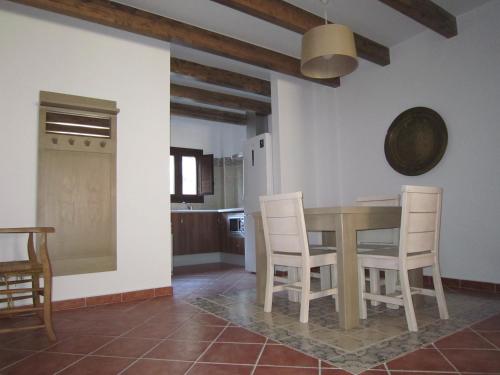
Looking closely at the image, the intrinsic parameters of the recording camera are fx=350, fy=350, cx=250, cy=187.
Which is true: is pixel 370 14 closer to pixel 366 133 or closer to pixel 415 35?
pixel 415 35

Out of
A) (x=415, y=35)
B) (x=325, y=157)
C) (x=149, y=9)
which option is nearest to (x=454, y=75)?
(x=415, y=35)

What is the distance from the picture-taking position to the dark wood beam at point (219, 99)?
5.05 meters

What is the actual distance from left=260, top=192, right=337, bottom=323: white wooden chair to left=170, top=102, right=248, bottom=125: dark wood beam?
3.68 meters

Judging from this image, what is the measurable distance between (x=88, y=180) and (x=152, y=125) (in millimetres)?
822

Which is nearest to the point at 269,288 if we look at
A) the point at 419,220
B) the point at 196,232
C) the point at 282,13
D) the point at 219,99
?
the point at 419,220

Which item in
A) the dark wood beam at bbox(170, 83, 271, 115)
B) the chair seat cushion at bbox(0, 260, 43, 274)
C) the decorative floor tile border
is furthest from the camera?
the dark wood beam at bbox(170, 83, 271, 115)

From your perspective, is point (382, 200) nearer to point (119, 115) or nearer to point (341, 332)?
point (341, 332)

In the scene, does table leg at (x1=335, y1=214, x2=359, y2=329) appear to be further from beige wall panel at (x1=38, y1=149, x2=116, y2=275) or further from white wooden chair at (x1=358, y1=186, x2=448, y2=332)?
beige wall panel at (x1=38, y1=149, x2=116, y2=275)

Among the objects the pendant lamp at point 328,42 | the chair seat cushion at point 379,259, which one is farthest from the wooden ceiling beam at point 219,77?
the chair seat cushion at point 379,259

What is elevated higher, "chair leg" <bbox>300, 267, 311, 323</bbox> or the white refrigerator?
the white refrigerator

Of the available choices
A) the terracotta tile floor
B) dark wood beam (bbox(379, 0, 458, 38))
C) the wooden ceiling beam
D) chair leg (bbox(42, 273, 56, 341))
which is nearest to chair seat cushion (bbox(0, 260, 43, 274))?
chair leg (bbox(42, 273, 56, 341))

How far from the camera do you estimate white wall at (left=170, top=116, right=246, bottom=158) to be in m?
6.66

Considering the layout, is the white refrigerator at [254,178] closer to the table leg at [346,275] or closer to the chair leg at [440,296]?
the table leg at [346,275]

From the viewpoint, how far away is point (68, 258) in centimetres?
293
